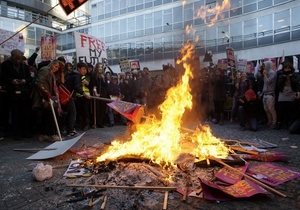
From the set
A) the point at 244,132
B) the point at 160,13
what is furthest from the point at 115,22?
the point at 244,132

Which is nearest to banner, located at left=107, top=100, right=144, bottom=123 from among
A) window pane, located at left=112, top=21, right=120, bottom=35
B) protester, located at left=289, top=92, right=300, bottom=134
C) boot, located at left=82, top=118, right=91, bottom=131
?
boot, located at left=82, top=118, right=91, bottom=131

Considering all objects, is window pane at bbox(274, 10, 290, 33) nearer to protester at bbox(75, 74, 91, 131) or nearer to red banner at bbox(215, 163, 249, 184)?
protester at bbox(75, 74, 91, 131)

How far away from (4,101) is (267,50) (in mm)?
21718

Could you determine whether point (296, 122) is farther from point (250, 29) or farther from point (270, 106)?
point (250, 29)

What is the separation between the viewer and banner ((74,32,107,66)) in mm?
10211

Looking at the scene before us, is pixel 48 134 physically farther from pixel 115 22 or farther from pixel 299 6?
pixel 115 22

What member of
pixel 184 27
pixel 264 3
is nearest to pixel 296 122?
pixel 264 3

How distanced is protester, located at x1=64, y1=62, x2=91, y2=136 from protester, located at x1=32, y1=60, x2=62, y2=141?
26.3 inches

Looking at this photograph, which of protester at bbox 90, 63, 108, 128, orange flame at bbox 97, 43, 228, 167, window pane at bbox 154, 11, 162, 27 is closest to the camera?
orange flame at bbox 97, 43, 228, 167

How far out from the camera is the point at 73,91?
802cm

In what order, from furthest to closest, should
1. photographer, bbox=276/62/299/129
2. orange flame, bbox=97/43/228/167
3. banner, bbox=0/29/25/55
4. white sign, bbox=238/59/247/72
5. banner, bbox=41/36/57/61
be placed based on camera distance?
white sign, bbox=238/59/247/72 → banner, bbox=41/36/57/61 → banner, bbox=0/29/25/55 → photographer, bbox=276/62/299/129 → orange flame, bbox=97/43/228/167

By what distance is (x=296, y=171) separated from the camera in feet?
13.9

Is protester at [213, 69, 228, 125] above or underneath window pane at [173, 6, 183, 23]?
underneath

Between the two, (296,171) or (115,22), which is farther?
(115,22)
